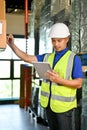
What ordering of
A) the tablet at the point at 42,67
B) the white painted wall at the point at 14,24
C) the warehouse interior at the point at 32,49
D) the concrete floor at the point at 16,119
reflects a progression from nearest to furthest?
the tablet at the point at 42,67 < the warehouse interior at the point at 32,49 < the concrete floor at the point at 16,119 < the white painted wall at the point at 14,24

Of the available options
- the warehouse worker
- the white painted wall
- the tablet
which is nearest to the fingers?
the warehouse worker

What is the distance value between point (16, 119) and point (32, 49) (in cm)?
177

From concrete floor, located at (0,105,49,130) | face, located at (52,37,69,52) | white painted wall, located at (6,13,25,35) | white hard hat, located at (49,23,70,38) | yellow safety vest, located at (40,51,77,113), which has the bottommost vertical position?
concrete floor, located at (0,105,49,130)

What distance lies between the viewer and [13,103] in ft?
25.5

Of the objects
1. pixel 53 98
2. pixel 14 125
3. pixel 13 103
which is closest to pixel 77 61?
pixel 53 98

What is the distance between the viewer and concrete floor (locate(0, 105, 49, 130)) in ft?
16.8

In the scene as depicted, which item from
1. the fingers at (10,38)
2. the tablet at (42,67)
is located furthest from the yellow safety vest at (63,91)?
the fingers at (10,38)

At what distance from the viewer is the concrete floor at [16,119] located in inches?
202

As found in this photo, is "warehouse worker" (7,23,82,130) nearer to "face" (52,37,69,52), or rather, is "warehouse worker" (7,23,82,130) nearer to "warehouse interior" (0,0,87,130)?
"face" (52,37,69,52)

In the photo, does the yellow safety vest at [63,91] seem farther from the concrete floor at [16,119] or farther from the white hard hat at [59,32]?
the concrete floor at [16,119]

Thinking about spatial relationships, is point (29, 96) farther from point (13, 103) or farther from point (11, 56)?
point (11, 56)

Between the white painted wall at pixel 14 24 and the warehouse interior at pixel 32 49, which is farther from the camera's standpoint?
the white painted wall at pixel 14 24

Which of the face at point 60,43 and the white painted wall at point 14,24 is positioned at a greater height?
the white painted wall at point 14,24

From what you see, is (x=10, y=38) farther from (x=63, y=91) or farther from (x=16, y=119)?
(x=16, y=119)
